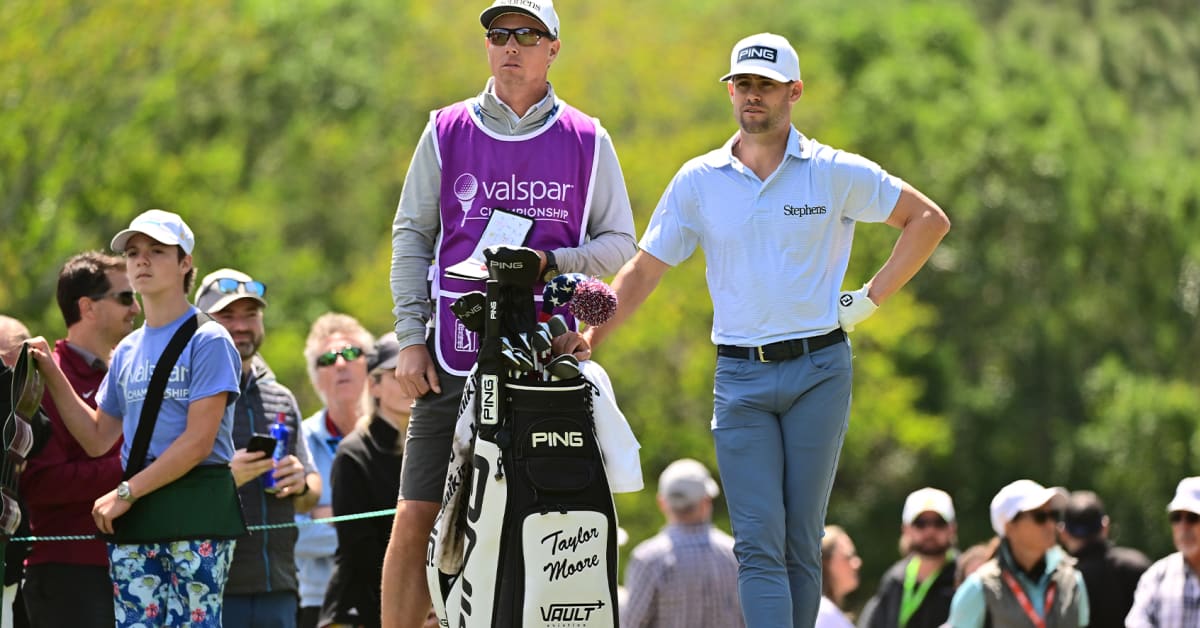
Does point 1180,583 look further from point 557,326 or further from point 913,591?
point 557,326

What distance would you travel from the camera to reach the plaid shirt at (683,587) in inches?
416

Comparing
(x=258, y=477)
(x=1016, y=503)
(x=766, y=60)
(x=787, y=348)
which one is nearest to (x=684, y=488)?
(x=1016, y=503)

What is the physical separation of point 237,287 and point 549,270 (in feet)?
9.04

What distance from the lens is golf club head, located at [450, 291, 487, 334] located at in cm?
726

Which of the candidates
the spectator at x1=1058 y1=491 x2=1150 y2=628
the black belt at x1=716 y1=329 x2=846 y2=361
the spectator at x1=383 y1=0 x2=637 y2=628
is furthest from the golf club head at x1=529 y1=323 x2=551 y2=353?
the spectator at x1=1058 y1=491 x2=1150 y2=628

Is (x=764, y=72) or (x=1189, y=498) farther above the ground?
(x=764, y=72)

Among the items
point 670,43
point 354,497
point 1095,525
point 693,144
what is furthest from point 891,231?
Result: point 354,497

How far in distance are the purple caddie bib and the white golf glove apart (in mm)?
1053

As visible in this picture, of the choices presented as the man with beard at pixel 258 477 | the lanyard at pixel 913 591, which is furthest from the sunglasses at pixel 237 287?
the lanyard at pixel 913 591

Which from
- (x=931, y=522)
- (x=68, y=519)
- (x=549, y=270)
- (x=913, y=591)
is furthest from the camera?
(x=913, y=591)

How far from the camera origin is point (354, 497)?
31.5ft

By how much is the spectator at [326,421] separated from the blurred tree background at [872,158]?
1001 inches

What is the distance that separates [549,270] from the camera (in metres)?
7.45

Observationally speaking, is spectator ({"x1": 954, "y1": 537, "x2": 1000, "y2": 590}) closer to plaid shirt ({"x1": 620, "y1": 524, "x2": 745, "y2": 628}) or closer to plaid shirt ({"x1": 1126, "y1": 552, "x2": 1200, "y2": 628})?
plaid shirt ({"x1": 1126, "y1": 552, "x2": 1200, "y2": 628})
